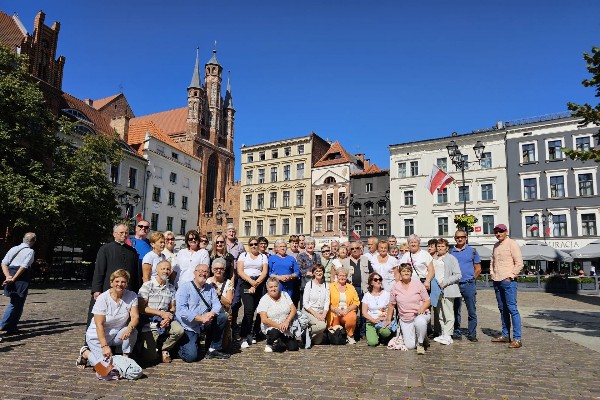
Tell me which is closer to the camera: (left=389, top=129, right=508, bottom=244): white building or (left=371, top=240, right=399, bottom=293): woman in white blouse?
(left=371, top=240, right=399, bottom=293): woman in white blouse

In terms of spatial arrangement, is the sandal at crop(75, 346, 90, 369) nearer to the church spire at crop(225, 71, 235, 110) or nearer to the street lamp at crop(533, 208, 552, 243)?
the street lamp at crop(533, 208, 552, 243)

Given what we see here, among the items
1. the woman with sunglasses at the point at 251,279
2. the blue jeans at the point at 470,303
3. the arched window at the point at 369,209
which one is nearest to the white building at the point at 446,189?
the arched window at the point at 369,209

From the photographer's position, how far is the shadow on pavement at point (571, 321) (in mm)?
10000

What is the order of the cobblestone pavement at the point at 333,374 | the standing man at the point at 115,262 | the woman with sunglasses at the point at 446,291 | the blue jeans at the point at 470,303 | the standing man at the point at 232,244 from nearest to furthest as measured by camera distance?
the cobblestone pavement at the point at 333,374
the standing man at the point at 115,262
the woman with sunglasses at the point at 446,291
the blue jeans at the point at 470,303
the standing man at the point at 232,244

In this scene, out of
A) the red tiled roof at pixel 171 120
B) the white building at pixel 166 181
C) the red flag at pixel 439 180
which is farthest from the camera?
the red tiled roof at pixel 171 120

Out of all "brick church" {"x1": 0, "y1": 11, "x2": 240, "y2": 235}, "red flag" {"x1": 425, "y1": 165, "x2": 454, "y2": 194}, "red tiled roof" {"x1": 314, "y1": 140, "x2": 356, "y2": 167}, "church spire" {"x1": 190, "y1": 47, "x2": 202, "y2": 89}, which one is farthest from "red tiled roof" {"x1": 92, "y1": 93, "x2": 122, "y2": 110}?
"red flag" {"x1": 425, "y1": 165, "x2": 454, "y2": 194}

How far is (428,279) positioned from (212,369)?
4.65 metres

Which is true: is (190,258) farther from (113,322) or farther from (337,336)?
(337,336)

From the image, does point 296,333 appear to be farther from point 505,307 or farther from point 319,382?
point 505,307

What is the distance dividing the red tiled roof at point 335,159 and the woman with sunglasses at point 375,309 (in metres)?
39.7

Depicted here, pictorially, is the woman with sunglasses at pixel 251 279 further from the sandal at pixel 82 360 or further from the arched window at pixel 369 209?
the arched window at pixel 369 209

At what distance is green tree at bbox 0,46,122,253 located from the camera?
20516mm

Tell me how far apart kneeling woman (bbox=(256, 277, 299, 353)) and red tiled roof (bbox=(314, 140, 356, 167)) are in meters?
40.7

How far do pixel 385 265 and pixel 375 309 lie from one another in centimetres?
112
